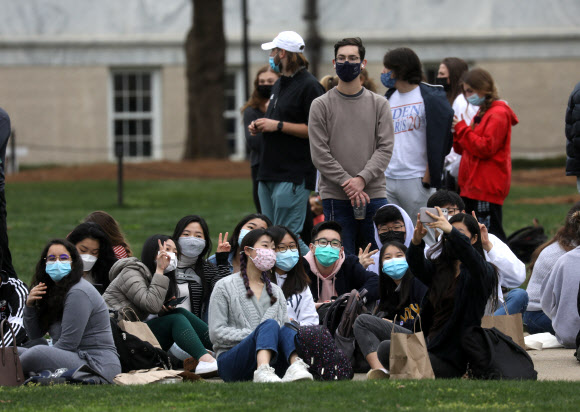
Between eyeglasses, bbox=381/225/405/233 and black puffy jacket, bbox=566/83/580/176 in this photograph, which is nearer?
eyeglasses, bbox=381/225/405/233

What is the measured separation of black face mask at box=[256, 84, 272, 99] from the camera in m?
10.8

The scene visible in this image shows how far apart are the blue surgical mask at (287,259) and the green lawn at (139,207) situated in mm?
4401

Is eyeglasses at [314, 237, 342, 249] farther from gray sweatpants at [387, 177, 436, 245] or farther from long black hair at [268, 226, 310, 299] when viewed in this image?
gray sweatpants at [387, 177, 436, 245]

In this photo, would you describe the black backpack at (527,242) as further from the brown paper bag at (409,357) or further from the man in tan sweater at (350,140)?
the brown paper bag at (409,357)

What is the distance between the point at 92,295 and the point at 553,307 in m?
3.68

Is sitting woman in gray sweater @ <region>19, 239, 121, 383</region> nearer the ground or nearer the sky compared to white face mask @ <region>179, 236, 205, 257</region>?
nearer the ground

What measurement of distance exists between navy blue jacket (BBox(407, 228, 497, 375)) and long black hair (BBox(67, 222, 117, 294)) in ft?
8.59

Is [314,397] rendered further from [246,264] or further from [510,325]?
[510,325]

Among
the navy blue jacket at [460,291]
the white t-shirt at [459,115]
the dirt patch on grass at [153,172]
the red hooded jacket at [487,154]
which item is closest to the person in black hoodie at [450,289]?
the navy blue jacket at [460,291]

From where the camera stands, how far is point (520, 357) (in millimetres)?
7246

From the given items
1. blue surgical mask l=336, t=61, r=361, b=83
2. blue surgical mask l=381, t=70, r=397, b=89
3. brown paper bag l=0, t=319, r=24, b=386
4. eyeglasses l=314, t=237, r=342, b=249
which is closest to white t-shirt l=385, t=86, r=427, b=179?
blue surgical mask l=381, t=70, r=397, b=89

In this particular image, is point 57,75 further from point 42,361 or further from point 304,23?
point 42,361

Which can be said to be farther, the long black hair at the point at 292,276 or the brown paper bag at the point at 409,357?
the long black hair at the point at 292,276

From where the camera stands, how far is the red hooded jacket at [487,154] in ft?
33.5
